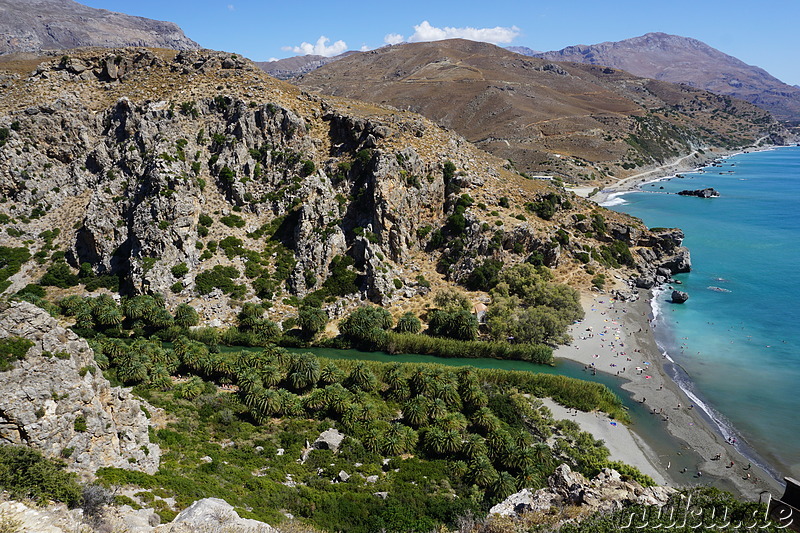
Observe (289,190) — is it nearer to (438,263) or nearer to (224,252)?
(224,252)

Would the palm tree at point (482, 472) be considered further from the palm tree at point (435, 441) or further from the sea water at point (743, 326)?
the sea water at point (743, 326)

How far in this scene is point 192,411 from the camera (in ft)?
148

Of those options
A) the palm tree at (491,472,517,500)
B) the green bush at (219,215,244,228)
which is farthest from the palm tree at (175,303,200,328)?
the palm tree at (491,472,517,500)

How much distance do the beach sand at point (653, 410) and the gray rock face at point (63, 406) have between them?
44.3 meters

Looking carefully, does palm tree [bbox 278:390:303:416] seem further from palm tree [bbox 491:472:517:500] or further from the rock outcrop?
the rock outcrop

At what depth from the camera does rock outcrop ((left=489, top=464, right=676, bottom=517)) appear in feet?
101

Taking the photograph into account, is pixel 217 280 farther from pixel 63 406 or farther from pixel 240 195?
pixel 63 406

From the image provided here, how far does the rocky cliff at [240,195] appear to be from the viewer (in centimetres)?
7512

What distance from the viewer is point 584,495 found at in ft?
104

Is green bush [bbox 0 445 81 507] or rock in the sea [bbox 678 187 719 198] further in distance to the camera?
rock in the sea [bbox 678 187 719 198]

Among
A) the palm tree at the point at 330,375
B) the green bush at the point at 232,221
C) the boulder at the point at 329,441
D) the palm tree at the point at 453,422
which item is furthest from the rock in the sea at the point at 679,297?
the green bush at the point at 232,221

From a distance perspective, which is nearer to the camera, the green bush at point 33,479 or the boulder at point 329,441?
the green bush at point 33,479

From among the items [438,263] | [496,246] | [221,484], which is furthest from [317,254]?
[221,484]

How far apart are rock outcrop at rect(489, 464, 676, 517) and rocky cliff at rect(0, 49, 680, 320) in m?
43.8
